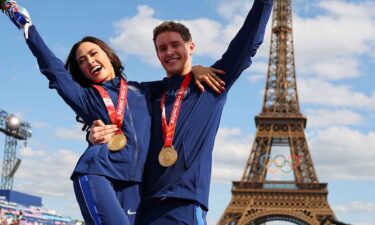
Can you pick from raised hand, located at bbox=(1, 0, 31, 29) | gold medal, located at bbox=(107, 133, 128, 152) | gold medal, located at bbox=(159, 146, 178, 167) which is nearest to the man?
gold medal, located at bbox=(159, 146, 178, 167)

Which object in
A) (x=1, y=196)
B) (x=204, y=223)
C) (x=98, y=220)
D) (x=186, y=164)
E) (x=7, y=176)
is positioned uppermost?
(x=7, y=176)

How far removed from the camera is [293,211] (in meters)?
53.0

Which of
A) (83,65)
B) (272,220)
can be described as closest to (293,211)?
(272,220)

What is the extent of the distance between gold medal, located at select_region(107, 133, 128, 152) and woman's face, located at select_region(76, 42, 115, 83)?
525 mm

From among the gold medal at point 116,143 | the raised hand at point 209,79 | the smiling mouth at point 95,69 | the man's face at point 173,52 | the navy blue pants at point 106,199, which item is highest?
the man's face at point 173,52

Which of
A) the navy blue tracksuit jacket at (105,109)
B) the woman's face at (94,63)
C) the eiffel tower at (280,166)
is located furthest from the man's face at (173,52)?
the eiffel tower at (280,166)

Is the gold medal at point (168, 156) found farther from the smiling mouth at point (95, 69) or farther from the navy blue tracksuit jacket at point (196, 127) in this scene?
the smiling mouth at point (95, 69)

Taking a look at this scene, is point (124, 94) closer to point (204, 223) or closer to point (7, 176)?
point (204, 223)

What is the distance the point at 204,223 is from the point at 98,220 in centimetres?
58

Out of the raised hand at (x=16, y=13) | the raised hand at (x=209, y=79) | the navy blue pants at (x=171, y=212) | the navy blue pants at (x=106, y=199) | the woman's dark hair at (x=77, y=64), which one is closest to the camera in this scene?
the navy blue pants at (x=106, y=199)

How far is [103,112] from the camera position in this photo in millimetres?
3412

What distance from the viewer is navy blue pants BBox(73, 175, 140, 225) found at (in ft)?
10.1

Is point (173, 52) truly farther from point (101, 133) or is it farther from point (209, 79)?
→ point (101, 133)

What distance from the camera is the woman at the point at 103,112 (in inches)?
123
